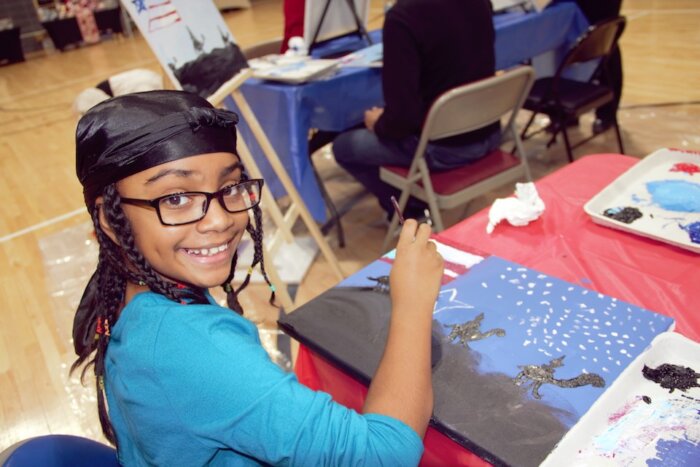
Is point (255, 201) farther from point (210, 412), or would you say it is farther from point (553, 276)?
A: point (553, 276)

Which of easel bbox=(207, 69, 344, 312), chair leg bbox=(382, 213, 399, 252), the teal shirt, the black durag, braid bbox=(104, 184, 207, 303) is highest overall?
the black durag

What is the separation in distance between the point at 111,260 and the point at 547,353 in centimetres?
66

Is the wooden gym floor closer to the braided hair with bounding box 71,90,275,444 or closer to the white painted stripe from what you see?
the white painted stripe

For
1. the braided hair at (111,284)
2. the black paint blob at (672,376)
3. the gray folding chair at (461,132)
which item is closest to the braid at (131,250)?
the braided hair at (111,284)

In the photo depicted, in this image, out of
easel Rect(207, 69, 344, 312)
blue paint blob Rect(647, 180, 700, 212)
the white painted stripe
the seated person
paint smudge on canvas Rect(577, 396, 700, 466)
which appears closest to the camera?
paint smudge on canvas Rect(577, 396, 700, 466)

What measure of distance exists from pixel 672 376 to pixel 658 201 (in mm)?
565

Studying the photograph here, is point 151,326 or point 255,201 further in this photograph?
point 255,201

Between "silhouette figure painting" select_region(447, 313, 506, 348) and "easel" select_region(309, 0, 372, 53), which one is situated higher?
"easel" select_region(309, 0, 372, 53)

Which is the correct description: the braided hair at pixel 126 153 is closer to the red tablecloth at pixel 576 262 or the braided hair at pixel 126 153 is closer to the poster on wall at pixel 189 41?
the red tablecloth at pixel 576 262

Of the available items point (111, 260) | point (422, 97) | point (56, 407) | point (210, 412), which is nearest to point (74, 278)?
point (56, 407)

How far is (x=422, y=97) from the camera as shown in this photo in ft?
6.64

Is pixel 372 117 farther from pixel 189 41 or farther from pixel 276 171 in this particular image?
pixel 189 41

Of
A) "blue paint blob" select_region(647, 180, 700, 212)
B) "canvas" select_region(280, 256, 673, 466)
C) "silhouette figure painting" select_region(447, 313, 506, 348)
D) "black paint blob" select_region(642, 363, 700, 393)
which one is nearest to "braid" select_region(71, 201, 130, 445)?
"canvas" select_region(280, 256, 673, 466)

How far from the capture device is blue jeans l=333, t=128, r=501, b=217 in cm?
210
